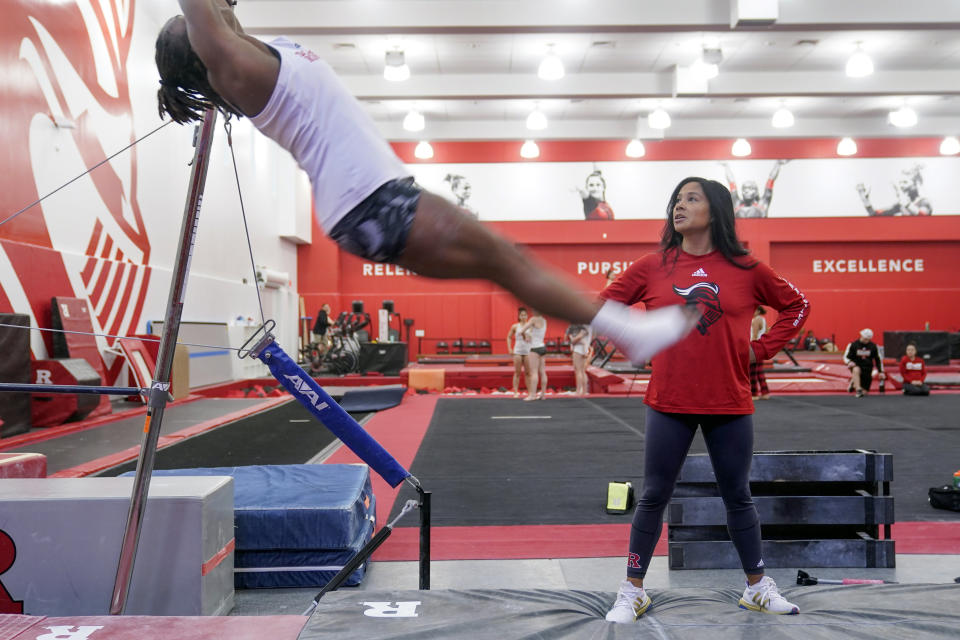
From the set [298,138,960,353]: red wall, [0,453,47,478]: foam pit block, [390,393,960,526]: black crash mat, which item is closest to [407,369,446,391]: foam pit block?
[390,393,960,526]: black crash mat

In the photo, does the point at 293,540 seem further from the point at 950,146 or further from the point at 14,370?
the point at 950,146

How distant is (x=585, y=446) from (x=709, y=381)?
361 centimetres

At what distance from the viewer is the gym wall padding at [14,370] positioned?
5312 millimetres

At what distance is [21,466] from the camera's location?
2.55 meters

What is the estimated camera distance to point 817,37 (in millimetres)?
10367

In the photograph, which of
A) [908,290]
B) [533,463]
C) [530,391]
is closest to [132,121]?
[530,391]

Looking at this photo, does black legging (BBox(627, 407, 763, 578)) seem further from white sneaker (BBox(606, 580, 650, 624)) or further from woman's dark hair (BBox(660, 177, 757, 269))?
woman's dark hair (BBox(660, 177, 757, 269))

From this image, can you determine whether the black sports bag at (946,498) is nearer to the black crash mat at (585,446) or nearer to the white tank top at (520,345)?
the black crash mat at (585,446)

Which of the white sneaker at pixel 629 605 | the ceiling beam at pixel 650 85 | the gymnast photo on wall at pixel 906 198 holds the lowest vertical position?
the white sneaker at pixel 629 605

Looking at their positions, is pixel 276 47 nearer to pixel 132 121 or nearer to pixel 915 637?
pixel 915 637

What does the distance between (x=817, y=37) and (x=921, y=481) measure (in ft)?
28.4

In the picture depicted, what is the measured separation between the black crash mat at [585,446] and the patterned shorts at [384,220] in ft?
7.33

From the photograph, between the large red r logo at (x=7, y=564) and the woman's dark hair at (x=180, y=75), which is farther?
the large red r logo at (x=7, y=564)

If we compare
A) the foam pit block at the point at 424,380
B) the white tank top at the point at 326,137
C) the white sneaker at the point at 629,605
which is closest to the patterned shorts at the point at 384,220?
the white tank top at the point at 326,137
